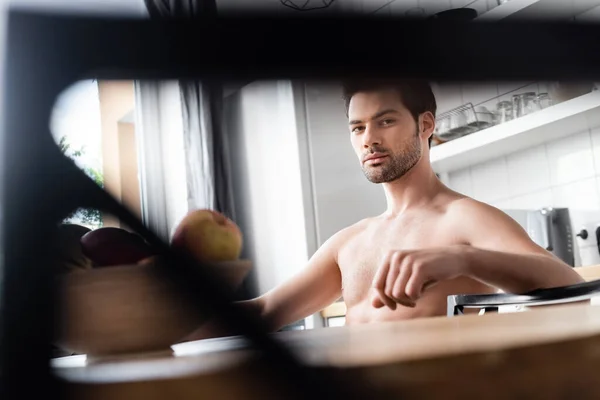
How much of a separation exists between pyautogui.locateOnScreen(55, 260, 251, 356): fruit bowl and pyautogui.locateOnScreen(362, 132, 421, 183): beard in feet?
3.41

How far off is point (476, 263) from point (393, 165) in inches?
23.3

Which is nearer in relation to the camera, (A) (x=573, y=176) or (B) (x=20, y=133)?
(B) (x=20, y=133)

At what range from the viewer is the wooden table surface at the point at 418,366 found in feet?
0.26

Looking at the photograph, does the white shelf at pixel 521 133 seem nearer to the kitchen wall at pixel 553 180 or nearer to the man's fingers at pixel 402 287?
the kitchen wall at pixel 553 180

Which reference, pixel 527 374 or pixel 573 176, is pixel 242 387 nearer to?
pixel 527 374

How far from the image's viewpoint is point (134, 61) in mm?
86

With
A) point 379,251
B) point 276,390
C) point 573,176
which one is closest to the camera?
point 276,390

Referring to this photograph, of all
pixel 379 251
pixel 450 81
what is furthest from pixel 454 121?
pixel 450 81

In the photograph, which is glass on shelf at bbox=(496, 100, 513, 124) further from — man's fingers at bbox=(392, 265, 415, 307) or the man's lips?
man's fingers at bbox=(392, 265, 415, 307)

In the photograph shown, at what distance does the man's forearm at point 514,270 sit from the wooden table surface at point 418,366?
0.48 meters

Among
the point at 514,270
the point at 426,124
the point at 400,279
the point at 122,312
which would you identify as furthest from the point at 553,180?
the point at 122,312

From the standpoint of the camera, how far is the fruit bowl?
0.09 meters

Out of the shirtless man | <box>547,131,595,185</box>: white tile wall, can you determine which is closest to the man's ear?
the shirtless man

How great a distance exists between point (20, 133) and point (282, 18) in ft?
0.11
